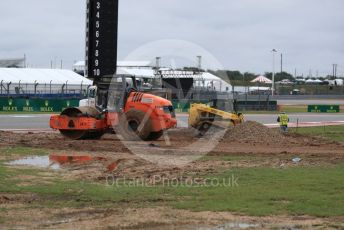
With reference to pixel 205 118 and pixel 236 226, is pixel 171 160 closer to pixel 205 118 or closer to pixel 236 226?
pixel 236 226

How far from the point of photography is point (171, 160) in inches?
693

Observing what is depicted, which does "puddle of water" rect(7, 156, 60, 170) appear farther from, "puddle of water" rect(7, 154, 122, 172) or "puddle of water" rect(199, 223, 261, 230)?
"puddle of water" rect(199, 223, 261, 230)

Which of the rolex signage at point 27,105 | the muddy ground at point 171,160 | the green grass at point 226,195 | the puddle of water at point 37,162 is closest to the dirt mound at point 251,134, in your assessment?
the muddy ground at point 171,160

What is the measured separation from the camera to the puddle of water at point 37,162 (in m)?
16.2

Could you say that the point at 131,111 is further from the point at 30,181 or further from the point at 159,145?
the point at 30,181

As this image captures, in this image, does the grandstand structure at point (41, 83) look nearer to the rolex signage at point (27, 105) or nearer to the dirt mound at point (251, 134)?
the rolex signage at point (27, 105)

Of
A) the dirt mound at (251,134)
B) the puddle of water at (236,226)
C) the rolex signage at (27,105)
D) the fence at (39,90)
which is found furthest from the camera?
the fence at (39,90)

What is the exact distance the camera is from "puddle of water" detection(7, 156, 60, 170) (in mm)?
16250

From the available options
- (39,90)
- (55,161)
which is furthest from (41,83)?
(55,161)

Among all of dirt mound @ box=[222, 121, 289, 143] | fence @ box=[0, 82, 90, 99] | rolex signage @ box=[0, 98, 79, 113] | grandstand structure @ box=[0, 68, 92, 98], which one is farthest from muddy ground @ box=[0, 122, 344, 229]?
grandstand structure @ box=[0, 68, 92, 98]

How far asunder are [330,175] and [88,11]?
13290 mm

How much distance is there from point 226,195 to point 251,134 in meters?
14.1

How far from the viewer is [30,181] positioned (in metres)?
13.4

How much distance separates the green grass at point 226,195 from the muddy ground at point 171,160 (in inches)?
20.6
